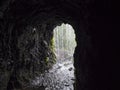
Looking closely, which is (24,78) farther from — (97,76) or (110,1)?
(110,1)

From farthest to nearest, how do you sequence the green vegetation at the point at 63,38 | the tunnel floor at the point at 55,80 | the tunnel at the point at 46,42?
1. the green vegetation at the point at 63,38
2. the tunnel floor at the point at 55,80
3. the tunnel at the point at 46,42

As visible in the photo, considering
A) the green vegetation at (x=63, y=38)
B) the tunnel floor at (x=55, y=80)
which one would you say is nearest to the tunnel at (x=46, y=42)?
the tunnel floor at (x=55, y=80)

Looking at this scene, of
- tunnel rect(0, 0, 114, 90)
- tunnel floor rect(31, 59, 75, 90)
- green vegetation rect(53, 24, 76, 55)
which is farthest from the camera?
green vegetation rect(53, 24, 76, 55)

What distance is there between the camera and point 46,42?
39.7ft

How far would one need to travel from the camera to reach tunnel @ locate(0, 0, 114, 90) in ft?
16.1

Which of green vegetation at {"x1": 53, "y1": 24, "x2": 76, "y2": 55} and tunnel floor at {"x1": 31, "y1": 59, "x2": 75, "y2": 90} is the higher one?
green vegetation at {"x1": 53, "y1": 24, "x2": 76, "y2": 55}

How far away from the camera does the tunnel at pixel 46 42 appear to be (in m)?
4.92

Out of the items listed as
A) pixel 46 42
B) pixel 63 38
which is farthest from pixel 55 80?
pixel 63 38

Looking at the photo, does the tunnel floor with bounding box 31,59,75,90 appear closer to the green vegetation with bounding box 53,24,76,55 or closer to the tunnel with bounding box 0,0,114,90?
the tunnel with bounding box 0,0,114,90

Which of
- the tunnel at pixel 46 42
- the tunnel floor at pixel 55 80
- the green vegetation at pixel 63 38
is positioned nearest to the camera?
the tunnel at pixel 46 42

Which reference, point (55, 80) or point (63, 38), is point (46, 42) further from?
point (63, 38)

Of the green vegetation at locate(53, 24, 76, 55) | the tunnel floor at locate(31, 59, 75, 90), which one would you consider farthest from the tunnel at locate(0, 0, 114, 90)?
the green vegetation at locate(53, 24, 76, 55)

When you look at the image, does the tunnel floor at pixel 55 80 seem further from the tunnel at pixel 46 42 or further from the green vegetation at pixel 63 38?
the green vegetation at pixel 63 38

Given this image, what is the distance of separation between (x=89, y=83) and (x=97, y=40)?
1128 millimetres
